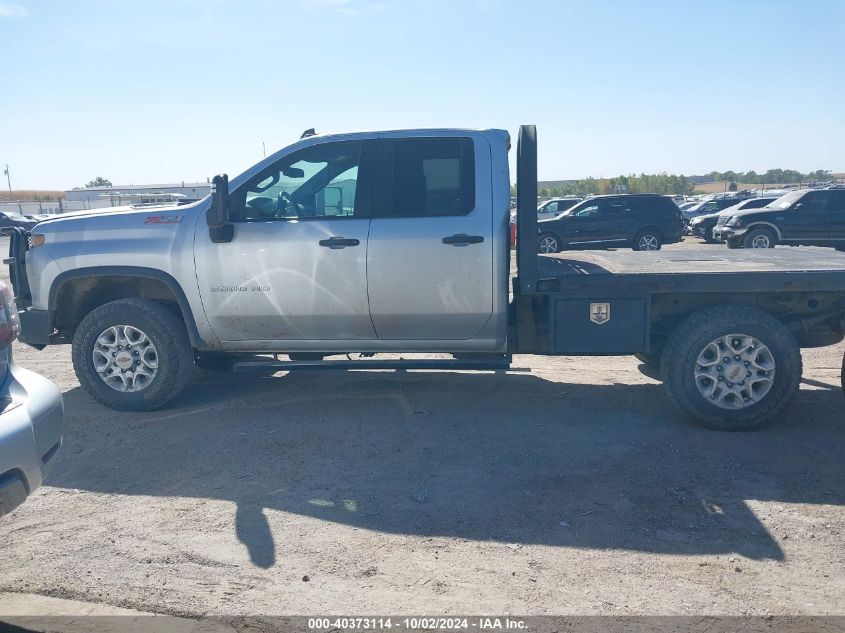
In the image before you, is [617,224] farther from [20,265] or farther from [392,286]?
[20,265]

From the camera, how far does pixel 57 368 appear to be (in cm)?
807

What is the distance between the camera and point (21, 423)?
335 cm

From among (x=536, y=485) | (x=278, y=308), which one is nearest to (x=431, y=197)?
(x=278, y=308)

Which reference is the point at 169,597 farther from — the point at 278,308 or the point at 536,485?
the point at 278,308

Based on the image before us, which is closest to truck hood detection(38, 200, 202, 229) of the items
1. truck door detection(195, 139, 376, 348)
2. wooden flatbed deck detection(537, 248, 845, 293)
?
truck door detection(195, 139, 376, 348)

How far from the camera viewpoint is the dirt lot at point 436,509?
3609mm

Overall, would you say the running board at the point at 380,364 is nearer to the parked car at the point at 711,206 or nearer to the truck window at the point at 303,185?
the truck window at the point at 303,185

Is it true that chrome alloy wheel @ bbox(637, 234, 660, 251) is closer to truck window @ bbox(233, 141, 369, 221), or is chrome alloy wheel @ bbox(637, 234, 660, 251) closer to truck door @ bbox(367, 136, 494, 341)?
truck door @ bbox(367, 136, 494, 341)

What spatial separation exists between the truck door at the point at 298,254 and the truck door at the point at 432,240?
140 millimetres

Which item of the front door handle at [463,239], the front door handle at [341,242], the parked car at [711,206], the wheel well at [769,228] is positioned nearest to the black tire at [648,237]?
the wheel well at [769,228]

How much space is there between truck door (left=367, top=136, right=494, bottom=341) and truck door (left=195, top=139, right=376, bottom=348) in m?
0.14

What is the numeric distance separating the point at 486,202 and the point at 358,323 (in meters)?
1.34

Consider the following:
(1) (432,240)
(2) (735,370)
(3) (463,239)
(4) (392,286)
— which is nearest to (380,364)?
(4) (392,286)

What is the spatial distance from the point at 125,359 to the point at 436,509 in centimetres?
311
